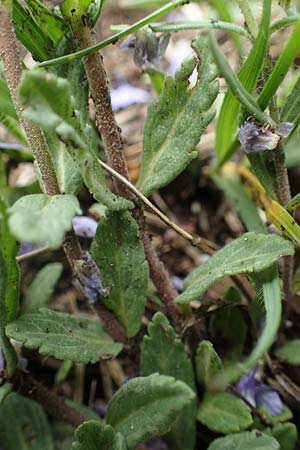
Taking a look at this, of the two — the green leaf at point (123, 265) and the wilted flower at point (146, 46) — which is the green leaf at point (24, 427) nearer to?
the green leaf at point (123, 265)

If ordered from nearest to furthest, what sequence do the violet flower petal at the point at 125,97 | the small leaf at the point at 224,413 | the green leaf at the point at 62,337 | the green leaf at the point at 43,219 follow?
the green leaf at the point at 43,219, the green leaf at the point at 62,337, the small leaf at the point at 224,413, the violet flower petal at the point at 125,97

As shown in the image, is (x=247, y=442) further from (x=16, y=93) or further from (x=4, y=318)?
(x=16, y=93)

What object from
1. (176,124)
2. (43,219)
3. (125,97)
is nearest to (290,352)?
(176,124)

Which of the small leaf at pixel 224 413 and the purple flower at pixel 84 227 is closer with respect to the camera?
the small leaf at pixel 224 413

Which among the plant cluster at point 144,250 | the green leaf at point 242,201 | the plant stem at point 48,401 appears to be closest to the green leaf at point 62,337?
the plant cluster at point 144,250

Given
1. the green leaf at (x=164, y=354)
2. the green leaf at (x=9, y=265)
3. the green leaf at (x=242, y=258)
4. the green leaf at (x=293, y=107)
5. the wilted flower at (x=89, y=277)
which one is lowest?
the green leaf at (x=164, y=354)

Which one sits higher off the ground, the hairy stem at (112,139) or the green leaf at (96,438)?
the hairy stem at (112,139)

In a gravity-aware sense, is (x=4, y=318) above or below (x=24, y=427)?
above

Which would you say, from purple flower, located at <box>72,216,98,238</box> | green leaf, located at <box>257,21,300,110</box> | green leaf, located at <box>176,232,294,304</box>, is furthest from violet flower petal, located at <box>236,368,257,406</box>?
green leaf, located at <box>257,21,300,110</box>

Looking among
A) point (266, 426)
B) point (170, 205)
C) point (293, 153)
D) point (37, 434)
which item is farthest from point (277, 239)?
point (170, 205)
